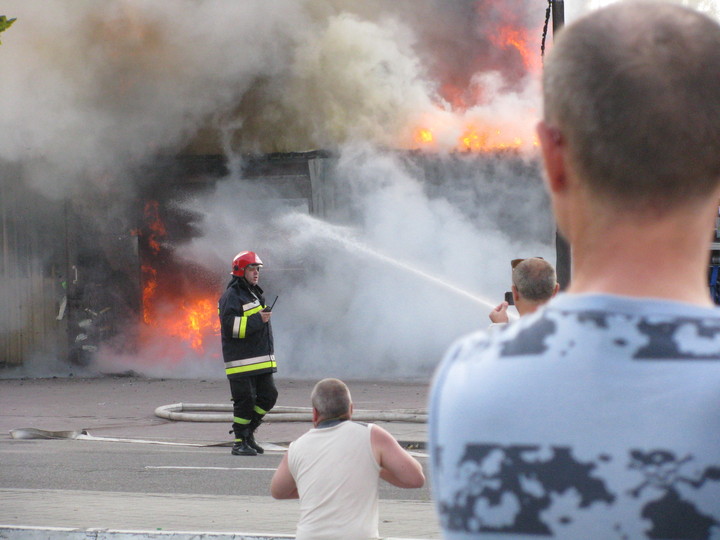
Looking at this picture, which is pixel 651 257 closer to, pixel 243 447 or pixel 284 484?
pixel 284 484

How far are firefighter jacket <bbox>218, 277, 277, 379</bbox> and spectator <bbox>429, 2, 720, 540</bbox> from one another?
7.79 meters

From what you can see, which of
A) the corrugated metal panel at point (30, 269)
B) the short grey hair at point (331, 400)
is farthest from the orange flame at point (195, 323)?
the short grey hair at point (331, 400)

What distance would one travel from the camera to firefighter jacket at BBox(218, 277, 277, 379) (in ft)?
28.8

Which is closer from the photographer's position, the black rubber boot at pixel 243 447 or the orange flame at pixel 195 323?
the black rubber boot at pixel 243 447

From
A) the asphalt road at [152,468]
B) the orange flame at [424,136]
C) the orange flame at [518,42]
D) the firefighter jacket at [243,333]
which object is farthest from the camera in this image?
the orange flame at [518,42]

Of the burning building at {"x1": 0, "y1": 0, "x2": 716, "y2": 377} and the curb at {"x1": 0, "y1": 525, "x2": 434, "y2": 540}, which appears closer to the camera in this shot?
the curb at {"x1": 0, "y1": 525, "x2": 434, "y2": 540}

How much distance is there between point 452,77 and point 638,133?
1883cm

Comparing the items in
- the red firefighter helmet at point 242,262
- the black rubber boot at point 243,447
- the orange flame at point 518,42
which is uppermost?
the orange flame at point 518,42

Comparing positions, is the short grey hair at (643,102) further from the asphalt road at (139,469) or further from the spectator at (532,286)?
the asphalt road at (139,469)

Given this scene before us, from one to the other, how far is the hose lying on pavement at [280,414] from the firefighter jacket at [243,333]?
7.78 ft

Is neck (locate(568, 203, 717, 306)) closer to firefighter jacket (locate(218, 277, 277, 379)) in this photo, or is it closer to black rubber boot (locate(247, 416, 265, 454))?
firefighter jacket (locate(218, 277, 277, 379))

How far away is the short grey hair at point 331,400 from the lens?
149 inches

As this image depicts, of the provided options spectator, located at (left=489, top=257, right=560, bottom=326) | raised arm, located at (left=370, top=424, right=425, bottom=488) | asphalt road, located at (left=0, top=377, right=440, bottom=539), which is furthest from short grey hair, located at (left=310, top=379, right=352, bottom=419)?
asphalt road, located at (left=0, top=377, right=440, bottom=539)

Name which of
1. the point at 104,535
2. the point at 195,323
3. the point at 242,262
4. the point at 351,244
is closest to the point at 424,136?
the point at 351,244
